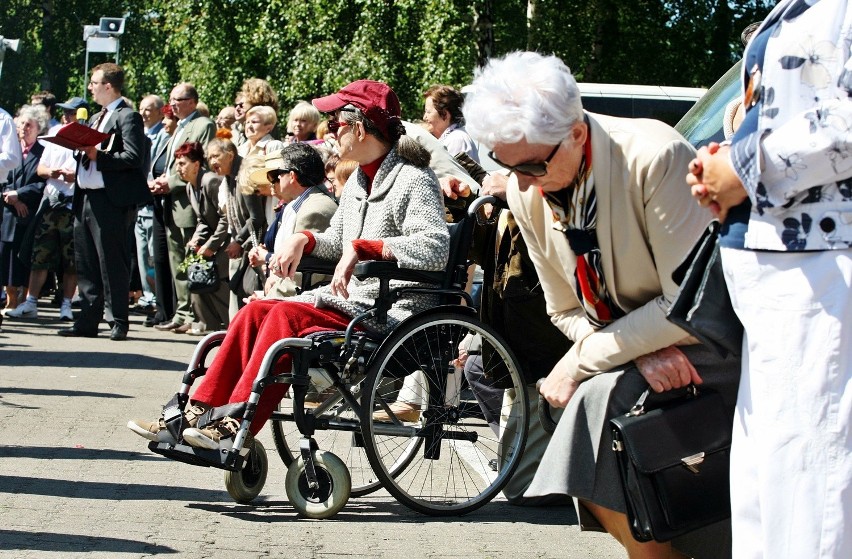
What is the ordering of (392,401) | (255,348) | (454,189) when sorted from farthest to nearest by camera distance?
(454,189) → (392,401) → (255,348)

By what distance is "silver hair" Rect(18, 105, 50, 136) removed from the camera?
1521 cm

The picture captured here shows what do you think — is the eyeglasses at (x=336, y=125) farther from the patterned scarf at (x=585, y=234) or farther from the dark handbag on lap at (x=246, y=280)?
the dark handbag on lap at (x=246, y=280)

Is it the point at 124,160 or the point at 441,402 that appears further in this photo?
the point at 124,160

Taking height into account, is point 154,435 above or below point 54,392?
above

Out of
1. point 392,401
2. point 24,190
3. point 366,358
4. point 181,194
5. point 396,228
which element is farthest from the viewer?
point 24,190

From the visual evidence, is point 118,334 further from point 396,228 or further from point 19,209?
point 396,228

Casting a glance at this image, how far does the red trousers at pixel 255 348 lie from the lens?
5.55 meters

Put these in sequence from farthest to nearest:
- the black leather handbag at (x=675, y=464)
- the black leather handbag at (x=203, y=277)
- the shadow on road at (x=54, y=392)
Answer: the black leather handbag at (x=203, y=277) < the shadow on road at (x=54, y=392) < the black leather handbag at (x=675, y=464)

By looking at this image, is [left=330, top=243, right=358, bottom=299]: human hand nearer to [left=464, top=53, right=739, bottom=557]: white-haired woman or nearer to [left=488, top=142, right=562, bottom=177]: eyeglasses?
[left=464, top=53, right=739, bottom=557]: white-haired woman

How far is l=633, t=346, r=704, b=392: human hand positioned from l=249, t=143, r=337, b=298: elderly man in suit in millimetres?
4083

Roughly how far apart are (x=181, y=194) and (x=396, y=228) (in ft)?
24.9

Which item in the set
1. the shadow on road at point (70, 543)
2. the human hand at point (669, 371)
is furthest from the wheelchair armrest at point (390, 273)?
the human hand at point (669, 371)

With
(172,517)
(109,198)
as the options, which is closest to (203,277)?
(109,198)

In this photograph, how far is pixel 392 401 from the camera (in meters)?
6.00
